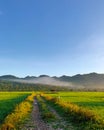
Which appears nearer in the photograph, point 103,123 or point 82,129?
point 82,129

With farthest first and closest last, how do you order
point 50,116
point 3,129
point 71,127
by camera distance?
point 50,116, point 71,127, point 3,129

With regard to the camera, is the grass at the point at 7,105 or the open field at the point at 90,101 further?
the open field at the point at 90,101

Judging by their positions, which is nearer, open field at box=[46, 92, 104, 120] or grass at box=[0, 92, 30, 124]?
grass at box=[0, 92, 30, 124]

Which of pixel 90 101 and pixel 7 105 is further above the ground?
pixel 90 101

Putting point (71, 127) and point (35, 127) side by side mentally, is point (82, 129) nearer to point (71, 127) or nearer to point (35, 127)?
point (71, 127)

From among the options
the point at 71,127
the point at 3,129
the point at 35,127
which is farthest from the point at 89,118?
the point at 3,129

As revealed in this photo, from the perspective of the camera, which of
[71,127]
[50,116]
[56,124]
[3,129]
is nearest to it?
[3,129]

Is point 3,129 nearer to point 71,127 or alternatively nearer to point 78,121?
point 71,127

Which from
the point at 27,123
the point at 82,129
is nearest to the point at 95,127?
the point at 82,129

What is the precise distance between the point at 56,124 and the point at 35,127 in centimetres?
211

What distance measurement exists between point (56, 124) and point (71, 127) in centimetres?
208

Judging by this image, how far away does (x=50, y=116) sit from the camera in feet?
96.9

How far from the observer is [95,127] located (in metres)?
22.2

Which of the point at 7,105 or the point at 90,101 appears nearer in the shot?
the point at 7,105
